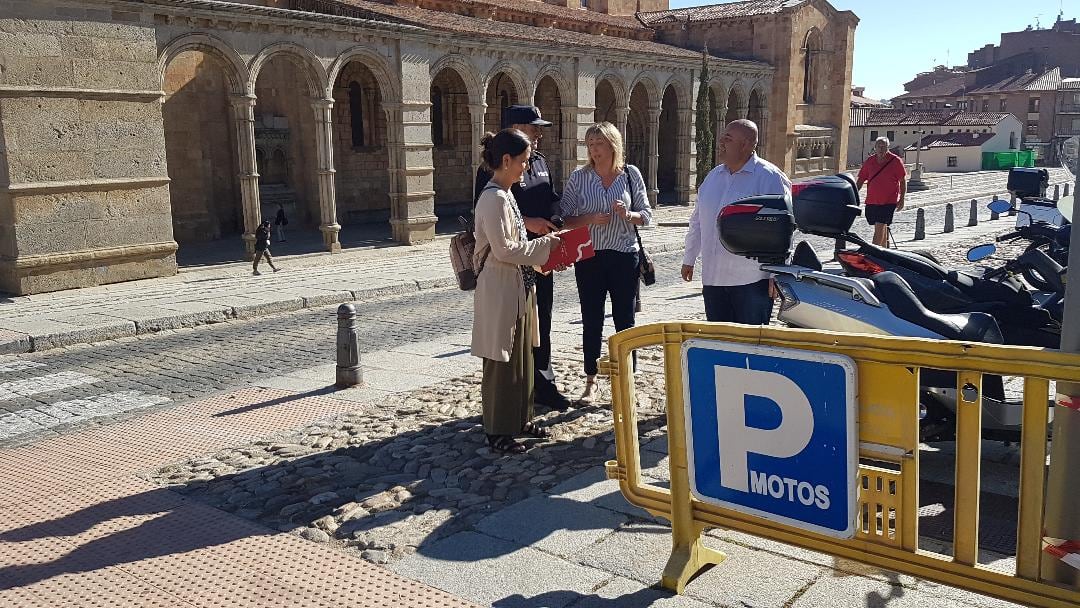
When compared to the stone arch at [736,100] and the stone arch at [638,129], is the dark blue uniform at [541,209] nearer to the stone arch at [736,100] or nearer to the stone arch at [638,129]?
the stone arch at [736,100]

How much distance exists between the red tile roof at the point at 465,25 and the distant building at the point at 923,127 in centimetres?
3620

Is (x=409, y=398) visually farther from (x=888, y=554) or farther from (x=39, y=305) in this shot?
(x=39, y=305)

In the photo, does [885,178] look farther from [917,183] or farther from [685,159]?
[917,183]

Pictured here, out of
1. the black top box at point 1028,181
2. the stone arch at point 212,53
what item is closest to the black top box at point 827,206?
the black top box at point 1028,181

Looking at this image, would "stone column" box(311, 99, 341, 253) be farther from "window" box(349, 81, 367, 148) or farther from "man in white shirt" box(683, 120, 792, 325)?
"man in white shirt" box(683, 120, 792, 325)

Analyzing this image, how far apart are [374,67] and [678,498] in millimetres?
15337

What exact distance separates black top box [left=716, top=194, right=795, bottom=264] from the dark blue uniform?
5.60 ft

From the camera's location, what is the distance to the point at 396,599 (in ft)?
11.3

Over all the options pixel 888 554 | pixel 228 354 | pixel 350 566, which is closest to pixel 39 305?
pixel 228 354

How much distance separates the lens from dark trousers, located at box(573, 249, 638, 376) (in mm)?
5875

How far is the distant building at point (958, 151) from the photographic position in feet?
183

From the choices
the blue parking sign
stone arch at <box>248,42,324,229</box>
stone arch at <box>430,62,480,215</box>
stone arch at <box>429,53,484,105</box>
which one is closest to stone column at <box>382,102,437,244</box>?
stone arch at <box>429,53,484,105</box>

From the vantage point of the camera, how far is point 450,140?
25.8m

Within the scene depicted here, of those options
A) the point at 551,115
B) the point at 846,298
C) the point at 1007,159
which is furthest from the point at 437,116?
the point at 1007,159
